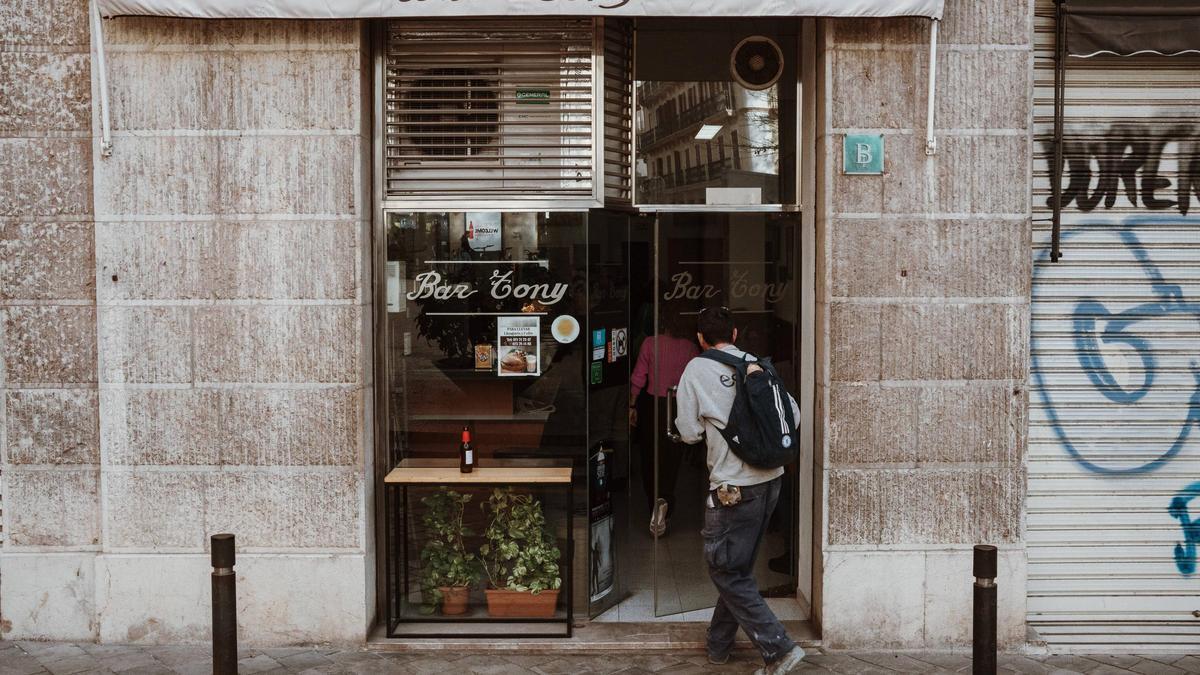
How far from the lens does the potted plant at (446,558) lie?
609 cm

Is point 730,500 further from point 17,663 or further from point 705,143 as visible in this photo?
point 17,663

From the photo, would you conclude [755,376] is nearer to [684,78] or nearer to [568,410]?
[568,410]

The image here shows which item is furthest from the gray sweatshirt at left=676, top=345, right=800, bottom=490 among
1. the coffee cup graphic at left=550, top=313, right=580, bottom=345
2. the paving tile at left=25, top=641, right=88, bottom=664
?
the paving tile at left=25, top=641, right=88, bottom=664

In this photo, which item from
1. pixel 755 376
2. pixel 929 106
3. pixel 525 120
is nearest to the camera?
pixel 755 376

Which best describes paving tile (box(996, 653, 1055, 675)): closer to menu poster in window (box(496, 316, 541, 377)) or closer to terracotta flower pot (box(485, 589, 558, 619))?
terracotta flower pot (box(485, 589, 558, 619))

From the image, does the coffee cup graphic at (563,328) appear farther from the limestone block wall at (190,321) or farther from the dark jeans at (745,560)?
the dark jeans at (745,560)

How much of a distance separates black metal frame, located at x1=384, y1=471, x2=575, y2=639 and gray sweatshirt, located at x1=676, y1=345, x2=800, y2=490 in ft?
3.48

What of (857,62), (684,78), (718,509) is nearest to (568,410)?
(718,509)

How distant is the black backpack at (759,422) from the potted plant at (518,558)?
1551 mm

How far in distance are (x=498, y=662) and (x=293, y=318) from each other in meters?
2.34

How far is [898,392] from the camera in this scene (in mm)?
5812

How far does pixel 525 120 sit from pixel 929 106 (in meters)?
2.41

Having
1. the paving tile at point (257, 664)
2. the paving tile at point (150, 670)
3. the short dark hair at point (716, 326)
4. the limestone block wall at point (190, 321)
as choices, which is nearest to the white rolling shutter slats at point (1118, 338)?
the short dark hair at point (716, 326)

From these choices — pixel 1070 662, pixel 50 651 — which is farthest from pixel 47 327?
pixel 1070 662
